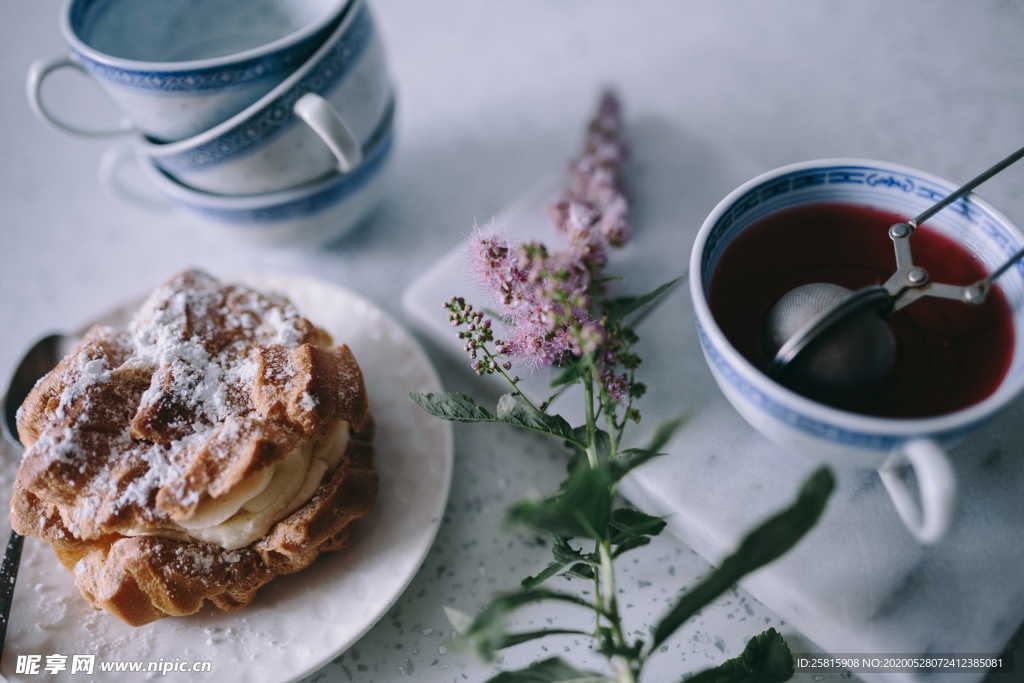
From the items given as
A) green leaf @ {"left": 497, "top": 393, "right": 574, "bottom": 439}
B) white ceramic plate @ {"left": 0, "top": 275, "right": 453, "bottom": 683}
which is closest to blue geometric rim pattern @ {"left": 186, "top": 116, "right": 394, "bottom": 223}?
white ceramic plate @ {"left": 0, "top": 275, "right": 453, "bottom": 683}

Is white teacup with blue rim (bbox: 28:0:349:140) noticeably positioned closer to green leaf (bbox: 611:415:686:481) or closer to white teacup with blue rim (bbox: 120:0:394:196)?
white teacup with blue rim (bbox: 120:0:394:196)

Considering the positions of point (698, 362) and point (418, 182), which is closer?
point (698, 362)

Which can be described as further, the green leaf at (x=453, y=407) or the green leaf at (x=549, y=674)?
the green leaf at (x=453, y=407)

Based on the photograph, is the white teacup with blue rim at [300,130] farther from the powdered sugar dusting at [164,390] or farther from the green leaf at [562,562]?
the green leaf at [562,562]

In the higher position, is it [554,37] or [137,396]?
Answer: [554,37]

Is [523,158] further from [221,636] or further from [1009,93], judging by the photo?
[221,636]

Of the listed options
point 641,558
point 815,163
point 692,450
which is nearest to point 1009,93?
point 815,163

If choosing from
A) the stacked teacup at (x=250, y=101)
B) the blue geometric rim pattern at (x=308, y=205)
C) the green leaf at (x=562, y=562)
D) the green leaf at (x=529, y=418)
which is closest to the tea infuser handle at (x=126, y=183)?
the stacked teacup at (x=250, y=101)

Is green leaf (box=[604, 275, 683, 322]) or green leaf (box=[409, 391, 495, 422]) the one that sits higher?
green leaf (box=[604, 275, 683, 322])
